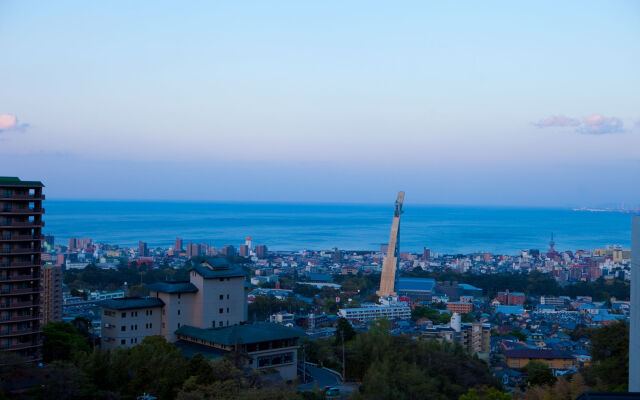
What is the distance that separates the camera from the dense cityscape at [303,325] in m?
11.1

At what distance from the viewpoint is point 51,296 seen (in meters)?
18.9

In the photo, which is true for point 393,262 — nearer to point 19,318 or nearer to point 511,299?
point 511,299

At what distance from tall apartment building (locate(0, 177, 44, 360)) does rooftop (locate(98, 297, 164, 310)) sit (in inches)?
72.2

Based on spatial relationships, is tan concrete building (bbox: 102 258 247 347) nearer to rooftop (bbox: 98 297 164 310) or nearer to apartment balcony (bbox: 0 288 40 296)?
rooftop (bbox: 98 297 164 310)

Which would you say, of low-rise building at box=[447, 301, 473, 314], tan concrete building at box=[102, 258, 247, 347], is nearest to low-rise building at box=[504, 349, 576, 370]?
tan concrete building at box=[102, 258, 247, 347]

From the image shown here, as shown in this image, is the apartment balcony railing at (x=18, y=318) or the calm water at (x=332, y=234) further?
the calm water at (x=332, y=234)

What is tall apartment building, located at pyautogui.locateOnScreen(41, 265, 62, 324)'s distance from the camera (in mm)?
18766

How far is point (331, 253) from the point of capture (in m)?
64.2

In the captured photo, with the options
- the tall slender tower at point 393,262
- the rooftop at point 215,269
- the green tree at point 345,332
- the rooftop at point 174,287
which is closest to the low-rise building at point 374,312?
the tall slender tower at point 393,262

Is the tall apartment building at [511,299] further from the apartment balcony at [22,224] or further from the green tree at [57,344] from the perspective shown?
the apartment balcony at [22,224]

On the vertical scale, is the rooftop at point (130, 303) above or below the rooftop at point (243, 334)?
above

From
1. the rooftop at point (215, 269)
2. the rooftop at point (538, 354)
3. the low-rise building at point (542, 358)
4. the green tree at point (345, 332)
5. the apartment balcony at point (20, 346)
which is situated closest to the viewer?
the apartment balcony at point (20, 346)

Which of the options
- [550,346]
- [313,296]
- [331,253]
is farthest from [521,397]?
[331,253]

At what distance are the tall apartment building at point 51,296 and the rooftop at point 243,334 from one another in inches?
286
